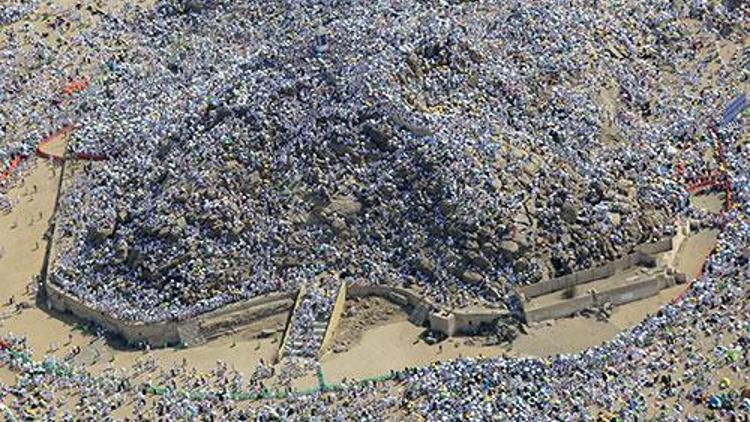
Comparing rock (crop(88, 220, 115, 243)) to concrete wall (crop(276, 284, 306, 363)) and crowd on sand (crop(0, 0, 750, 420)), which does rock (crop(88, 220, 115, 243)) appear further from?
concrete wall (crop(276, 284, 306, 363))

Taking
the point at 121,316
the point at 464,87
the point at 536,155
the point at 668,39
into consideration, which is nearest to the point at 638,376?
the point at 536,155

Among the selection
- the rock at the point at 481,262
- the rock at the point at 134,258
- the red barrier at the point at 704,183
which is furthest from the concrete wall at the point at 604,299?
the rock at the point at 134,258

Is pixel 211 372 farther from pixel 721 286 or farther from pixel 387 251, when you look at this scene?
pixel 721 286

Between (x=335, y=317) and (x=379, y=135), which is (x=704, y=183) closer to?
(x=379, y=135)

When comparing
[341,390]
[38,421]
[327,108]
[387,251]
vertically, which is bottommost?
[38,421]

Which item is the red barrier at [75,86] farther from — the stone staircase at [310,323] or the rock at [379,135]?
the stone staircase at [310,323]

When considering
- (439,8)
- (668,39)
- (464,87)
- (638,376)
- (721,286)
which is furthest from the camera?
(668,39)

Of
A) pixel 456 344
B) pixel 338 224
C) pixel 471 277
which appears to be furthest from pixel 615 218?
pixel 338 224
